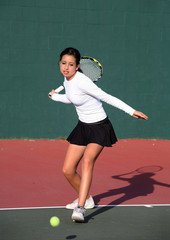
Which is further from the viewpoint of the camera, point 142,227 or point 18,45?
point 18,45

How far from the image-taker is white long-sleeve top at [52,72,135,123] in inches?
200

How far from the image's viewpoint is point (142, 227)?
499cm

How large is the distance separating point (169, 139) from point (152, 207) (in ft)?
18.3

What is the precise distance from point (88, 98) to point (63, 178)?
251 centimetres

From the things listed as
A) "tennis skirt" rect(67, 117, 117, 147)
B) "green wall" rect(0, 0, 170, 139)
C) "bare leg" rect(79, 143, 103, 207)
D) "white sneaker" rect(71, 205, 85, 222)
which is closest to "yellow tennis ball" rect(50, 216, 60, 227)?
"white sneaker" rect(71, 205, 85, 222)

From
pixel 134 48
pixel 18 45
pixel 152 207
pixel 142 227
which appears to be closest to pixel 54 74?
pixel 18 45

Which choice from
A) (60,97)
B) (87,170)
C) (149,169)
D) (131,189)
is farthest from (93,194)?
(149,169)

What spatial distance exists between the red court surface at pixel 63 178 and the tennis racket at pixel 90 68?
1.41m

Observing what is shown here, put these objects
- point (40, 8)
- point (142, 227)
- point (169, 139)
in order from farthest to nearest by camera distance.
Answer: point (169, 139), point (40, 8), point (142, 227)

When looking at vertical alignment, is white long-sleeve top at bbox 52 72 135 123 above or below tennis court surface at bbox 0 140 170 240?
above

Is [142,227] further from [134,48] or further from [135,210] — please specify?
[134,48]

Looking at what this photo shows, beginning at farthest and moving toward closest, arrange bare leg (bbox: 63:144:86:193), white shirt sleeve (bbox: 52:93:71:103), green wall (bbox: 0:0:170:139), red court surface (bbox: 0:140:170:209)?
green wall (bbox: 0:0:170:139)
red court surface (bbox: 0:140:170:209)
white shirt sleeve (bbox: 52:93:71:103)
bare leg (bbox: 63:144:86:193)

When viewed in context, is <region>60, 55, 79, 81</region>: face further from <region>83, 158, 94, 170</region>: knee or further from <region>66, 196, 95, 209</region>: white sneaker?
<region>66, 196, 95, 209</region>: white sneaker

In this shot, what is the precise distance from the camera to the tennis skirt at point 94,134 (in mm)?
5289
